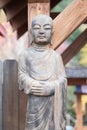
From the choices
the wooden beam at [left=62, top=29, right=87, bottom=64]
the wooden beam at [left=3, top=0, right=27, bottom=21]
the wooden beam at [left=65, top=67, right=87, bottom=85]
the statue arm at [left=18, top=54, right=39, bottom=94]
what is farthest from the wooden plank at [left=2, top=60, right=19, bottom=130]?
the wooden beam at [left=65, top=67, right=87, bottom=85]

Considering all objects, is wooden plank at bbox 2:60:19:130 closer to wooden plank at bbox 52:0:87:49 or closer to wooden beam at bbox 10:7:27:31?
wooden plank at bbox 52:0:87:49

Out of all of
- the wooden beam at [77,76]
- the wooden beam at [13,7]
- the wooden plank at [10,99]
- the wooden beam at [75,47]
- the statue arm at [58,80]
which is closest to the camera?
the statue arm at [58,80]

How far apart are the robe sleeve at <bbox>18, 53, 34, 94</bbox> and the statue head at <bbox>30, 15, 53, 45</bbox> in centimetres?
21

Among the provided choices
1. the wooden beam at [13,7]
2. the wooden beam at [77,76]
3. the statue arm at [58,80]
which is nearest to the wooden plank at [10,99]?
the statue arm at [58,80]

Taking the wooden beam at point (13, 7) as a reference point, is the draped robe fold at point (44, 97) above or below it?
below

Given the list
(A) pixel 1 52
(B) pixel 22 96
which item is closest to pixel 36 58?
(B) pixel 22 96

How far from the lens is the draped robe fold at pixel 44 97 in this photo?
4.18 metres

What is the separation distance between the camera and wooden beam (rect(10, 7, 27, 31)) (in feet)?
26.0

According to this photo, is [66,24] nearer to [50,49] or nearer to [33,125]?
[50,49]

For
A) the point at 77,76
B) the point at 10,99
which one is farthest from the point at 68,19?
the point at 77,76

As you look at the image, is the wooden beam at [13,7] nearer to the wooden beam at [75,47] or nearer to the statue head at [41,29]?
the wooden beam at [75,47]

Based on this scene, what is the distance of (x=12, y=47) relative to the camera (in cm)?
952

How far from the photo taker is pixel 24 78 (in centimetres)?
421

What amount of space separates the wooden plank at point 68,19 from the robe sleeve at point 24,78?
50cm
